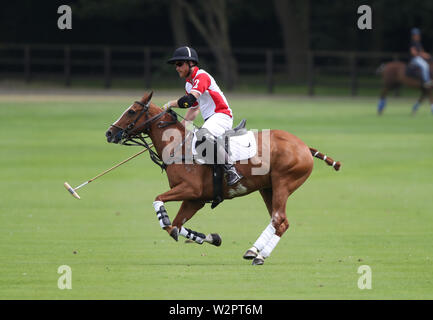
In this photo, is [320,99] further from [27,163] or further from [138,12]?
[27,163]

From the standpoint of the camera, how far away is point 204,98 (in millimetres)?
10992

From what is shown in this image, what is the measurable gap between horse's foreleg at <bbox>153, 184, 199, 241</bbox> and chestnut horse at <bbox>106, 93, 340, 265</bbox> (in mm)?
15

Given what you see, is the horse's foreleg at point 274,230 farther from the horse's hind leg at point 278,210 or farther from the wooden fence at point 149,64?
the wooden fence at point 149,64

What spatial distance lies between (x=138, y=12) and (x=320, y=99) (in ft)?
42.3

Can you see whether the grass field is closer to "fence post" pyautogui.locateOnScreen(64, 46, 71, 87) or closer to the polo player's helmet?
the polo player's helmet

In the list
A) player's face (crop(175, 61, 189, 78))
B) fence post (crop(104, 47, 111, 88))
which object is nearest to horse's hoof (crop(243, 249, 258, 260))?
player's face (crop(175, 61, 189, 78))

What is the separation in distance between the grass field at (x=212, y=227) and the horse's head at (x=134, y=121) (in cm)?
146

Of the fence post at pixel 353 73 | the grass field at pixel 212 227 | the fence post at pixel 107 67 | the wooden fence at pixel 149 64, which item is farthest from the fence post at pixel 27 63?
the grass field at pixel 212 227

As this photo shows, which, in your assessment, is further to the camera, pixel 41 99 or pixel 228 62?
pixel 228 62

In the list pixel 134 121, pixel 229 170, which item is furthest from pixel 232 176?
pixel 134 121

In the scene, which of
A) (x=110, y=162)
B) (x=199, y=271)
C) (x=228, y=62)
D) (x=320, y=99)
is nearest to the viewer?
(x=199, y=271)

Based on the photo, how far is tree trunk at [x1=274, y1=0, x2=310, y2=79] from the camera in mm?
46825

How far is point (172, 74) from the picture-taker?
1832 inches

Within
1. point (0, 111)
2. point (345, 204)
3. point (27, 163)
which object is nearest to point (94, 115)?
point (0, 111)
